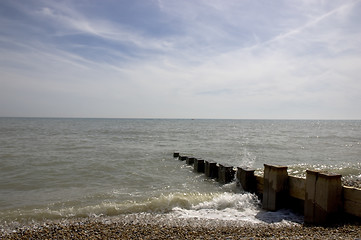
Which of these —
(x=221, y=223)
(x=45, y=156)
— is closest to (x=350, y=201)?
(x=221, y=223)

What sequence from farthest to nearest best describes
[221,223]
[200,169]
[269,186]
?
[200,169] < [269,186] < [221,223]

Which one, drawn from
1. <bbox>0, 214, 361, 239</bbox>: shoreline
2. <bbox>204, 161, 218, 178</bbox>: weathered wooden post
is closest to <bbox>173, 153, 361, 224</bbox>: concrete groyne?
<bbox>0, 214, 361, 239</bbox>: shoreline

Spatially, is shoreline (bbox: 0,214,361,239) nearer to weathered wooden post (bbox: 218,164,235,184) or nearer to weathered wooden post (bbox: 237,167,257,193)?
weathered wooden post (bbox: 237,167,257,193)

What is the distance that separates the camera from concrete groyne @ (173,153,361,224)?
17.9 feet

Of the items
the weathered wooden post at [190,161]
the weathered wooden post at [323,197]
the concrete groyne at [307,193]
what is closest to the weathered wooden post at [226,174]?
the concrete groyne at [307,193]

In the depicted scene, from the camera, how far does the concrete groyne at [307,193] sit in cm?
546

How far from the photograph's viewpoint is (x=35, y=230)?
5.81 m

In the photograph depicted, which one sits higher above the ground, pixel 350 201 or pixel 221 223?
pixel 350 201

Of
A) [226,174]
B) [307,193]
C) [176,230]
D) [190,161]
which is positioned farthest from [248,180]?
[190,161]

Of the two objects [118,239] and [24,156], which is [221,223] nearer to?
[118,239]

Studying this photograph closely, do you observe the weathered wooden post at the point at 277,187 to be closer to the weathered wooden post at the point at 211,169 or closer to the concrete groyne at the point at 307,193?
the concrete groyne at the point at 307,193

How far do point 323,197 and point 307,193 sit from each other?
0.40 meters

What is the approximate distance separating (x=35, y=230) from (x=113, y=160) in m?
9.68

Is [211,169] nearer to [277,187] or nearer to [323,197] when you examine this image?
[277,187]
